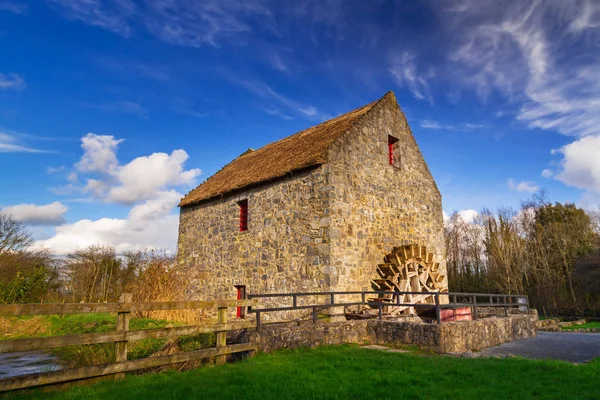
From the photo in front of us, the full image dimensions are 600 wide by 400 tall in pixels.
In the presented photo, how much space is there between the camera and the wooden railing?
4590mm

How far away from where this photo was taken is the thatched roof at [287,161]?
40.7 ft

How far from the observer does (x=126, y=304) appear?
5.69 metres

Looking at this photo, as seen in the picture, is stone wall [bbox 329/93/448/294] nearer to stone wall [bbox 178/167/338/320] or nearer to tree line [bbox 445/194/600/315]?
stone wall [bbox 178/167/338/320]

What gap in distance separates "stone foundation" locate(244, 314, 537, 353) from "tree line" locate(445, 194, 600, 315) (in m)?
18.3

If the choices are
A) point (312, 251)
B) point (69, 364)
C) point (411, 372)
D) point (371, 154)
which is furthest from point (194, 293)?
point (411, 372)

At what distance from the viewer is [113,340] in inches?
215

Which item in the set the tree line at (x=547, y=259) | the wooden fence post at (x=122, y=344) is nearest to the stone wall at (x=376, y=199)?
the wooden fence post at (x=122, y=344)

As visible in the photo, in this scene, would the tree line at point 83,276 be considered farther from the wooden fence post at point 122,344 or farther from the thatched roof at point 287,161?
the wooden fence post at point 122,344

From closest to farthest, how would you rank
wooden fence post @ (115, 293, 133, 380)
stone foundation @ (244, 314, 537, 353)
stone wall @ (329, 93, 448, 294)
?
1. wooden fence post @ (115, 293, 133, 380)
2. stone foundation @ (244, 314, 537, 353)
3. stone wall @ (329, 93, 448, 294)

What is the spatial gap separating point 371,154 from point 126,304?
32.5 feet

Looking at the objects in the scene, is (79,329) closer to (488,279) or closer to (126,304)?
(126,304)

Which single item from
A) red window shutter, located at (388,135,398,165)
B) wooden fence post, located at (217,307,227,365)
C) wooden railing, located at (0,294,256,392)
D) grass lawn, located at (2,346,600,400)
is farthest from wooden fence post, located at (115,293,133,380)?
red window shutter, located at (388,135,398,165)

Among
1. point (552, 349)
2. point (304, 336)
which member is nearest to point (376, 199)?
point (552, 349)

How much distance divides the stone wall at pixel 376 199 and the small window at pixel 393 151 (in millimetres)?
56
